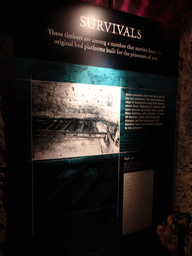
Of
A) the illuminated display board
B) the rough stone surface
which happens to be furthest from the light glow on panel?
the rough stone surface

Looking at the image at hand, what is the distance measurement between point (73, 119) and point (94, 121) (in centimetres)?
21

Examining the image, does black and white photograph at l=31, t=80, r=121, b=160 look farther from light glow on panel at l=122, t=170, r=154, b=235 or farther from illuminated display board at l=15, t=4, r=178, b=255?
light glow on panel at l=122, t=170, r=154, b=235

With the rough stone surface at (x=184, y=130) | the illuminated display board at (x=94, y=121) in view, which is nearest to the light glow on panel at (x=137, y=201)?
the illuminated display board at (x=94, y=121)

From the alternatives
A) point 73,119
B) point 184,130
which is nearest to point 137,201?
point 184,130

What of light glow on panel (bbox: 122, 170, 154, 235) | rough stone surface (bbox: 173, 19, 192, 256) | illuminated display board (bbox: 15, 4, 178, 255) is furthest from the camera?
rough stone surface (bbox: 173, 19, 192, 256)

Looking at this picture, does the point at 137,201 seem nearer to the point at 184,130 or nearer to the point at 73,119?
the point at 184,130

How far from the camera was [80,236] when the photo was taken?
5.25ft

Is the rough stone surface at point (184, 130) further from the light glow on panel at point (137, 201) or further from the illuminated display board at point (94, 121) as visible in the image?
the light glow on panel at point (137, 201)

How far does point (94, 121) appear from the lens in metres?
1.58

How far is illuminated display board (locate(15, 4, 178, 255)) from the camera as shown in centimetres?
139

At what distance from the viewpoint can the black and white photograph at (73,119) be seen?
1.40 metres

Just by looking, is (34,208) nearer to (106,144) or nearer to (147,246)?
(106,144)

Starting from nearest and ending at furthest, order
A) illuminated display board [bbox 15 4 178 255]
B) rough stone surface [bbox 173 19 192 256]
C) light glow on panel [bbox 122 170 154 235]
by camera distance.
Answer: illuminated display board [bbox 15 4 178 255], light glow on panel [bbox 122 170 154 235], rough stone surface [bbox 173 19 192 256]

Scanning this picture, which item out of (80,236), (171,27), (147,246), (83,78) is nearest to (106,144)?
(83,78)
